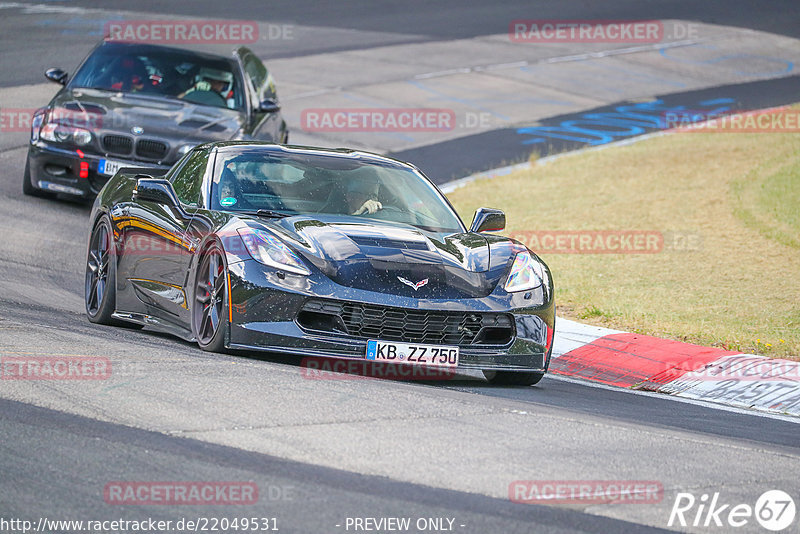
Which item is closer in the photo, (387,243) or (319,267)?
(319,267)

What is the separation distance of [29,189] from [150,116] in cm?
177

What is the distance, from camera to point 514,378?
816cm

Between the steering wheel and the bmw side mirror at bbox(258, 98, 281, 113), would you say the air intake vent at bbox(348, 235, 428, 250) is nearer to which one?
the steering wheel

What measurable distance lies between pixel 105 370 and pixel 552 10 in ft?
105

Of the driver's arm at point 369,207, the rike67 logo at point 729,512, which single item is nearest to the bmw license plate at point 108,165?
the driver's arm at point 369,207

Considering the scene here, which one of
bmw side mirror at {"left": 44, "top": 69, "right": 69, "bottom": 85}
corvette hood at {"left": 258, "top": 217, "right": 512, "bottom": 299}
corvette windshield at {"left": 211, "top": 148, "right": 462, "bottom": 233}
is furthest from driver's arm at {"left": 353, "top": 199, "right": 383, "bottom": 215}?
bmw side mirror at {"left": 44, "top": 69, "right": 69, "bottom": 85}

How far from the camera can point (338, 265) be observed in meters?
7.41

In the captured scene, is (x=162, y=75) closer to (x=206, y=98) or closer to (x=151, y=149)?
(x=206, y=98)

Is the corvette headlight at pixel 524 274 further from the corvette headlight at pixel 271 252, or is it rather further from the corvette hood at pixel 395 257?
the corvette headlight at pixel 271 252

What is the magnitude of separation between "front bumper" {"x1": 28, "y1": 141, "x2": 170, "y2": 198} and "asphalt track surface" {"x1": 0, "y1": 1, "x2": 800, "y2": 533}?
5370 mm

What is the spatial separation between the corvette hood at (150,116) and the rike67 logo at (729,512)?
9.52m

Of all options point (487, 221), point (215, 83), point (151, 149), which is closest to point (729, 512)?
point (487, 221)

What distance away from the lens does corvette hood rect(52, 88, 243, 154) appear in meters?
13.8

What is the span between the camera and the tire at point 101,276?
9188mm
